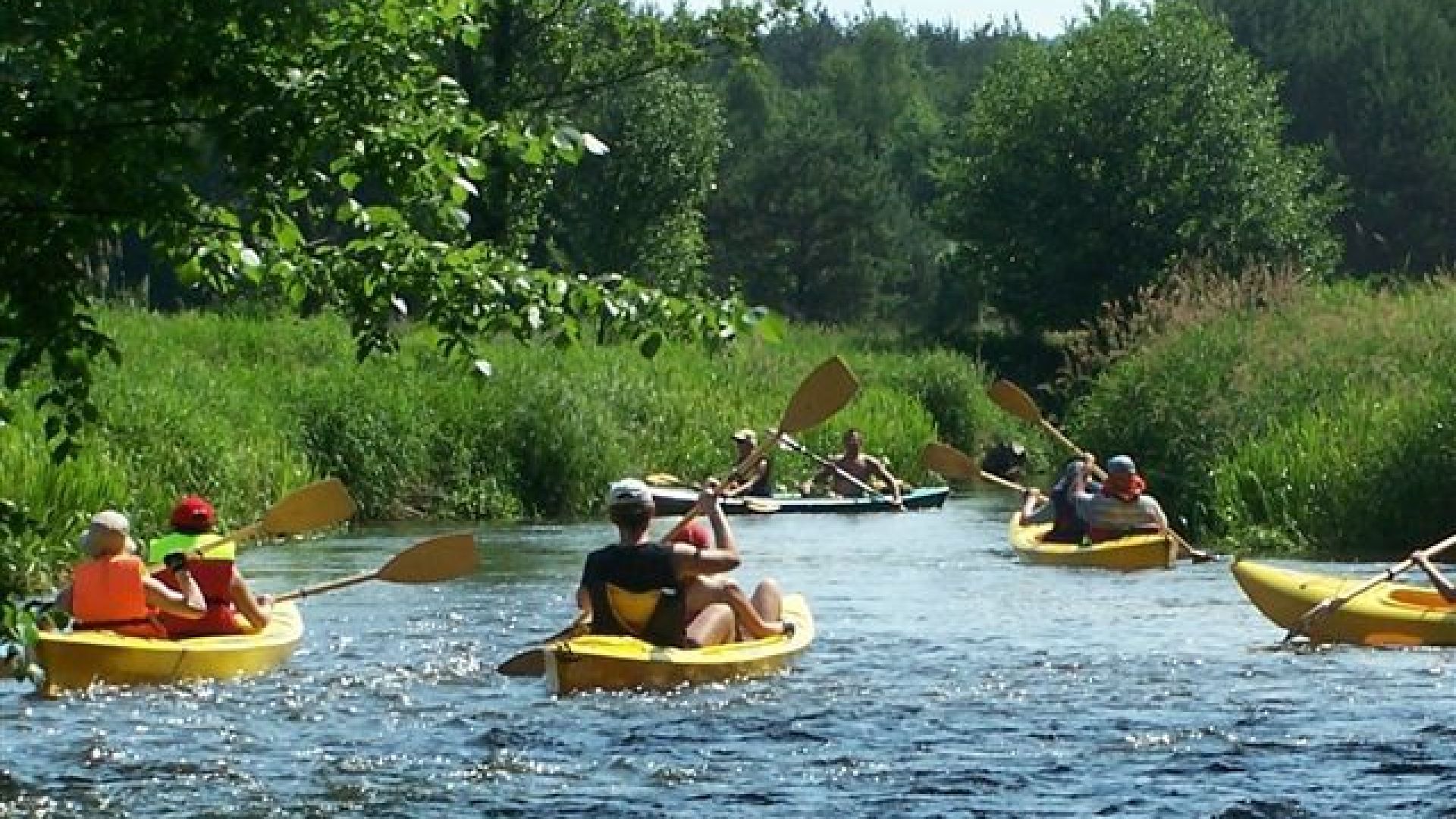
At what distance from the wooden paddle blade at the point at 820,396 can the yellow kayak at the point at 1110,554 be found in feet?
19.3

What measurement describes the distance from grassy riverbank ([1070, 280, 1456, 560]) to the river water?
374 centimetres

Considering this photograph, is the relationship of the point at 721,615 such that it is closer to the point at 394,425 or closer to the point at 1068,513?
the point at 1068,513

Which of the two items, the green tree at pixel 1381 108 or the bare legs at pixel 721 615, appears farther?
the green tree at pixel 1381 108

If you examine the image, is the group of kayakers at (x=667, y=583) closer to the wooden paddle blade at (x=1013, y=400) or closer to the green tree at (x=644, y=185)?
the wooden paddle blade at (x=1013, y=400)

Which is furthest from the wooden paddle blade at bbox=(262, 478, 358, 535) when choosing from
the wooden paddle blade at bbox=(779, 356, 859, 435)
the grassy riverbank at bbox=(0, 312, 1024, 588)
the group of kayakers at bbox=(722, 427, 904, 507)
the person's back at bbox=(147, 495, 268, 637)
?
the group of kayakers at bbox=(722, 427, 904, 507)

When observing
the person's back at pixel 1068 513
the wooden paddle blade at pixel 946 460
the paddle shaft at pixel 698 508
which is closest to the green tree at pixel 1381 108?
the wooden paddle blade at pixel 946 460

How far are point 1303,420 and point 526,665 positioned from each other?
35.2 feet

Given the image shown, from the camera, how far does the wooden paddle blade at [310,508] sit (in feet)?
46.4

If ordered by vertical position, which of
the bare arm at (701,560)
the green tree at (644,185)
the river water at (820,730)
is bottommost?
the river water at (820,730)

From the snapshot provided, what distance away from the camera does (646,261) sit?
4456cm

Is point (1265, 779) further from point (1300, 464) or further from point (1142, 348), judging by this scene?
point (1142, 348)

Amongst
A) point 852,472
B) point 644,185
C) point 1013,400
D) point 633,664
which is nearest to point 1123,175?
point 644,185

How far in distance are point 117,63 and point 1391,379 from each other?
16.5m

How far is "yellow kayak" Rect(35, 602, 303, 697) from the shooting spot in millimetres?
12094
